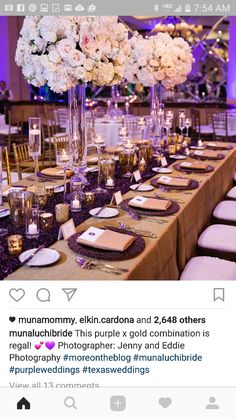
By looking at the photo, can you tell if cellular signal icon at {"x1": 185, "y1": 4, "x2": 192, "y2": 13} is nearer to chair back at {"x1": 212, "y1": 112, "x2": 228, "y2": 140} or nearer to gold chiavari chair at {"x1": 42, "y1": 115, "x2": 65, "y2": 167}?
gold chiavari chair at {"x1": 42, "y1": 115, "x2": 65, "y2": 167}

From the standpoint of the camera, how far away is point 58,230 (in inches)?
72.8

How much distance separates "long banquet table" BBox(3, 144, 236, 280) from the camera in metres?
1.49

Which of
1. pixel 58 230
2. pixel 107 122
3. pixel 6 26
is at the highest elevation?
pixel 6 26

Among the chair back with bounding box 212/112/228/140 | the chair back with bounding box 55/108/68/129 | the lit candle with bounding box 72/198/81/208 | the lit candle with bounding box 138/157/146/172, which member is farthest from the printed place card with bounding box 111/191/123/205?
the chair back with bounding box 55/108/68/129

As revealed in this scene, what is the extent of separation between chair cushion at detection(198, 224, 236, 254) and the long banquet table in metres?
0.06

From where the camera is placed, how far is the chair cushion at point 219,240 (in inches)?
96.3

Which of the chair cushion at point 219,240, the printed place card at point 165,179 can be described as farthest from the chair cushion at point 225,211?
the printed place card at point 165,179
